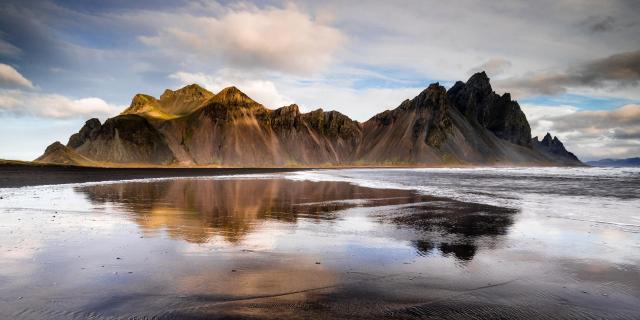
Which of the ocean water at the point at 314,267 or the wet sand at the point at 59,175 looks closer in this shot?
the ocean water at the point at 314,267

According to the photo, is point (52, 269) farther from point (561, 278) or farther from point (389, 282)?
point (561, 278)

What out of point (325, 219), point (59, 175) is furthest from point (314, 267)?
point (59, 175)

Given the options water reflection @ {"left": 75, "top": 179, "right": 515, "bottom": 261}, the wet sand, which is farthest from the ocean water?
the wet sand

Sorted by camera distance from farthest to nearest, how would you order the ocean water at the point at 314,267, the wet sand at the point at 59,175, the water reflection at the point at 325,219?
the wet sand at the point at 59,175, the water reflection at the point at 325,219, the ocean water at the point at 314,267

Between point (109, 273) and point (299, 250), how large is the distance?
185 inches

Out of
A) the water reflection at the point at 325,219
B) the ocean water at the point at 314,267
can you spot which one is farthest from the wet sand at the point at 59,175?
the ocean water at the point at 314,267

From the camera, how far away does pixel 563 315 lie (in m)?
6.32

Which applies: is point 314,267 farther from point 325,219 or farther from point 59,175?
point 59,175

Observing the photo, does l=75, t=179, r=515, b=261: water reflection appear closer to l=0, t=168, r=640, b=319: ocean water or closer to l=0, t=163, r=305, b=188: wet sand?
l=0, t=168, r=640, b=319: ocean water

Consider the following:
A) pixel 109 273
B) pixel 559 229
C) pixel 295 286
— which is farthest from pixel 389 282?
pixel 559 229

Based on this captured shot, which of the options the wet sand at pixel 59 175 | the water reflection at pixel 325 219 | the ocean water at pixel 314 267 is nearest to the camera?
the ocean water at pixel 314 267

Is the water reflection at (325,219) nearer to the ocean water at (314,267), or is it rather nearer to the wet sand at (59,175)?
the ocean water at (314,267)

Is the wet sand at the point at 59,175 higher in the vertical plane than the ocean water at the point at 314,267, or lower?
higher

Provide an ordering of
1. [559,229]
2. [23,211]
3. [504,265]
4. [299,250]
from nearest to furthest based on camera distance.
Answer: [504,265], [299,250], [559,229], [23,211]
